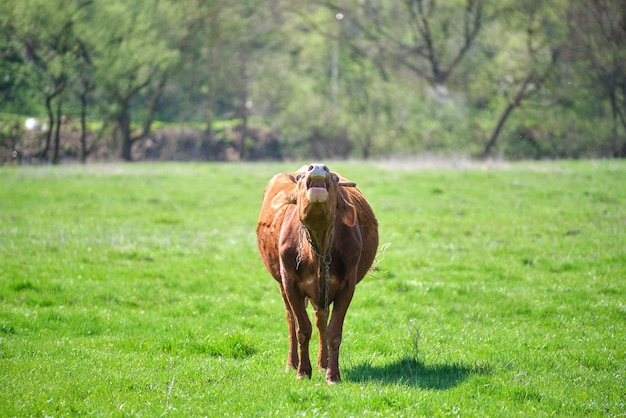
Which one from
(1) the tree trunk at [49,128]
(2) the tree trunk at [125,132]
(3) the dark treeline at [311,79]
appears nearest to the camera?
(3) the dark treeline at [311,79]

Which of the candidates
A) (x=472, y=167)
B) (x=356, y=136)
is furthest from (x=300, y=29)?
(x=472, y=167)

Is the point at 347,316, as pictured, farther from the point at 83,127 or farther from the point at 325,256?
the point at 83,127

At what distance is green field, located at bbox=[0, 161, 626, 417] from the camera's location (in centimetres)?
777

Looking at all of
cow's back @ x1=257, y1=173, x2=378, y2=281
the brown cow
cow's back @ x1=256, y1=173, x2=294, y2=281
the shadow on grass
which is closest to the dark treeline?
cow's back @ x1=256, y1=173, x2=294, y2=281

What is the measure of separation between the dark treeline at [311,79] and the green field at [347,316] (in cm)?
3080

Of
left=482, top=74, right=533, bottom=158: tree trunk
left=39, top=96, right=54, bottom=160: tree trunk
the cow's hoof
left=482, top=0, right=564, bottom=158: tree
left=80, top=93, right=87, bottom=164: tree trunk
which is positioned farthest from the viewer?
left=482, top=74, right=533, bottom=158: tree trunk

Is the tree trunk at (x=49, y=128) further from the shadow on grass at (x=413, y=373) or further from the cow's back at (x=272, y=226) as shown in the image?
the shadow on grass at (x=413, y=373)

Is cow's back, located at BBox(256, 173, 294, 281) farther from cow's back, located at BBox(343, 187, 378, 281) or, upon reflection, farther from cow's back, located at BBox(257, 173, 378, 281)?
cow's back, located at BBox(343, 187, 378, 281)

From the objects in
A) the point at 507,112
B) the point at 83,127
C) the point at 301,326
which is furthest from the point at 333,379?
the point at 83,127

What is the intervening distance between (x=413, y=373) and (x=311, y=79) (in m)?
60.3

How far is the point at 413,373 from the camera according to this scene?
8.73 meters

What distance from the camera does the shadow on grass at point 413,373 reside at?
828cm

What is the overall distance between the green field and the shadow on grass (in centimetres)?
4

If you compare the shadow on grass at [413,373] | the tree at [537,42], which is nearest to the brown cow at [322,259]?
the shadow on grass at [413,373]
